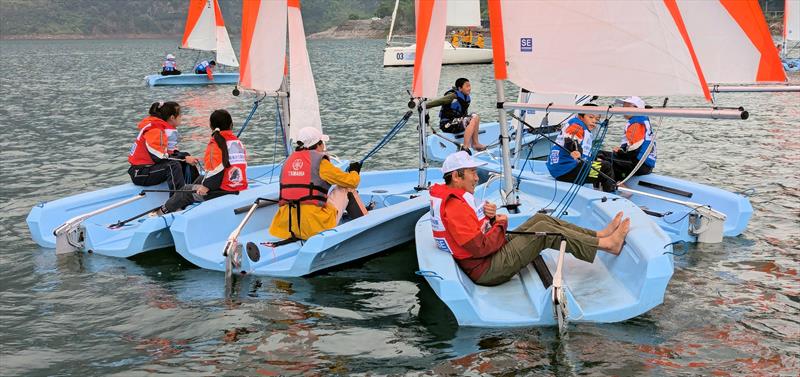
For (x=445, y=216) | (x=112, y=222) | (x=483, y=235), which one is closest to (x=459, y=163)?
(x=445, y=216)

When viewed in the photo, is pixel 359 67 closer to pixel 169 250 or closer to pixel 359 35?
pixel 169 250

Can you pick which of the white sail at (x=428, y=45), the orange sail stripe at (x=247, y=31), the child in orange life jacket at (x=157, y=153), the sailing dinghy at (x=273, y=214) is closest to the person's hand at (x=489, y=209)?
the sailing dinghy at (x=273, y=214)

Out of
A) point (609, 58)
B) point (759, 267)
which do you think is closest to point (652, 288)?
point (609, 58)

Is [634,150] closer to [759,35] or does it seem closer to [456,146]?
[759,35]

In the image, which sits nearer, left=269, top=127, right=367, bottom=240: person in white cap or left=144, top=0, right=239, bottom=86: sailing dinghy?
left=269, top=127, right=367, bottom=240: person in white cap

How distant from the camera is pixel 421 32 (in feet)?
33.8

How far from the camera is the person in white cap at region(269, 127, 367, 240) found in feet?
30.7

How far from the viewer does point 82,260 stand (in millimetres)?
10031

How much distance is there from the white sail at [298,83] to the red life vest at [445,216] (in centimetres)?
404

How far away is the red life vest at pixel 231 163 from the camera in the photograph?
10391 millimetres

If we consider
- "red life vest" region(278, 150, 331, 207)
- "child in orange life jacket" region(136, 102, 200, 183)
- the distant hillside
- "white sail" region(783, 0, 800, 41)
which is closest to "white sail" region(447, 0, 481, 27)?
"white sail" region(783, 0, 800, 41)

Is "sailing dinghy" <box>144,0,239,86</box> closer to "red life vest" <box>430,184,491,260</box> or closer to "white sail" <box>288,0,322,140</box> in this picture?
"white sail" <box>288,0,322,140</box>

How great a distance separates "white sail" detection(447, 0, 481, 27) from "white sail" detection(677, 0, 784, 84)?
26.4 meters

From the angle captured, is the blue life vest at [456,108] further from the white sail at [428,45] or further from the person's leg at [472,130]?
the white sail at [428,45]
